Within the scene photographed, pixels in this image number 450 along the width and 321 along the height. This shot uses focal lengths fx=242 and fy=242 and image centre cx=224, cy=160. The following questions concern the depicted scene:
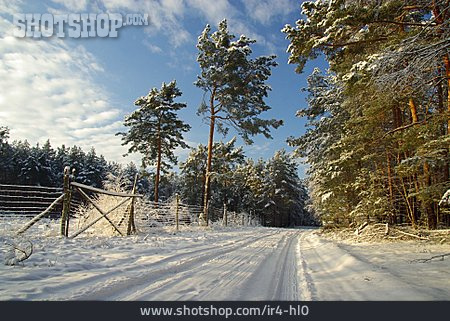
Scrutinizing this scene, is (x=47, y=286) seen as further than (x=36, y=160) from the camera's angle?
Answer: No

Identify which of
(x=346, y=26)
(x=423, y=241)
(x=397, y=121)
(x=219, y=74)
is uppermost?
(x=219, y=74)

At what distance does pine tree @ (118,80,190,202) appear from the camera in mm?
22312

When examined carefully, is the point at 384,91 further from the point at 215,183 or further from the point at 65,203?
the point at 215,183

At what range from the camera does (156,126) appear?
2272 cm

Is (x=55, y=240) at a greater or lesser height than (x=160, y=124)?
lesser

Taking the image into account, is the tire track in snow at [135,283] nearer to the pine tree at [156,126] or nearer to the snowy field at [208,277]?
the snowy field at [208,277]

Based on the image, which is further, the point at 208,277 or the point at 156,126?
the point at 156,126

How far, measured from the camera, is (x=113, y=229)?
8.97 meters

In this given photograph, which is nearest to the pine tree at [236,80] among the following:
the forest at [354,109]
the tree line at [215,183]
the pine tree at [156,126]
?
the forest at [354,109]

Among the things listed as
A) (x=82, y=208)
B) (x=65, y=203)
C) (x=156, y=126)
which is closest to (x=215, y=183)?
(x=156, y=126)

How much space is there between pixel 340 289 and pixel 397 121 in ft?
29.5

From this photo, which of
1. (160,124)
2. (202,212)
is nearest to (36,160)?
(160,124)

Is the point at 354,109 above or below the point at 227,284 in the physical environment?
above
